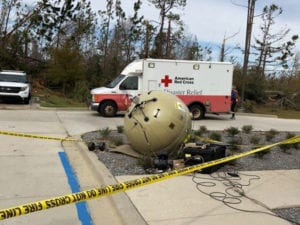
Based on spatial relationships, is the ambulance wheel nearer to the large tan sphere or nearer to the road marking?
the road marking

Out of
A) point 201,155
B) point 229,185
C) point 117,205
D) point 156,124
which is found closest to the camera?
point 117,205

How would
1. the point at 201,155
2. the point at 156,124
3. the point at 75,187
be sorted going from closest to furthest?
the point at 75,187 → the point at 201,155 → the point at 156,124

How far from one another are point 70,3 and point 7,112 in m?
21.9

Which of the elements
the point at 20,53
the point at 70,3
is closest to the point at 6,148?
the point at 20,53

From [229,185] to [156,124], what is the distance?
210 cm

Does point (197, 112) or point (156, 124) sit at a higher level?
point (156, 124)

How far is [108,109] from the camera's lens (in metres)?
19.5

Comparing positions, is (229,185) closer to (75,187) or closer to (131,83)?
(75,187)

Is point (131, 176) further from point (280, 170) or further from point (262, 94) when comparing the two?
point (262, 94)

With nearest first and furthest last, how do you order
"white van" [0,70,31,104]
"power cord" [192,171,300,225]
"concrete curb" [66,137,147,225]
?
"concrete curb" [66,137,147,225]
"power cord" [192,171,300,225]
"white van" [0,70,31,104]

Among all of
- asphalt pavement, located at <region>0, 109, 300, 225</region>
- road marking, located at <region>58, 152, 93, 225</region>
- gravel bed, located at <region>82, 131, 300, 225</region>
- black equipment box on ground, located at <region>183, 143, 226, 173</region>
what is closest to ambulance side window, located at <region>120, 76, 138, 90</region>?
gravel bed, located at <region>82, 131, 300, 225</region>

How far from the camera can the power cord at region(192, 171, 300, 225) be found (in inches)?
244

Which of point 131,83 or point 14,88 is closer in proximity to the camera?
point 131,83

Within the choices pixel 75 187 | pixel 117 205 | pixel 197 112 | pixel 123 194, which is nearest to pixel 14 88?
pixel 197 112
